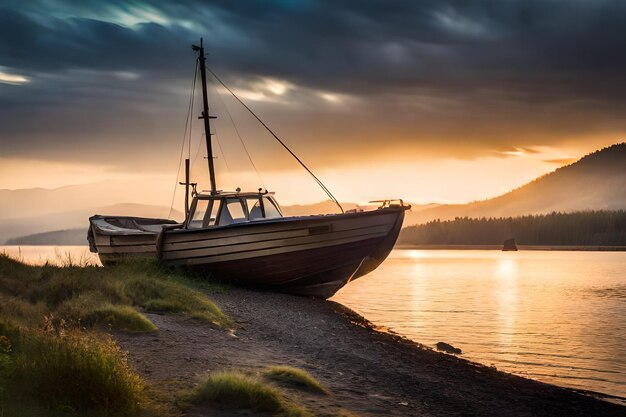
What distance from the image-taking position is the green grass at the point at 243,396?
328 inches

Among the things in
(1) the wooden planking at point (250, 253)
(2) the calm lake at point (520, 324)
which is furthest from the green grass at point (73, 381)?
(1) the wooden planking at point (250, 253)

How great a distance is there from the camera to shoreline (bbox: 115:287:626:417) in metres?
9.71

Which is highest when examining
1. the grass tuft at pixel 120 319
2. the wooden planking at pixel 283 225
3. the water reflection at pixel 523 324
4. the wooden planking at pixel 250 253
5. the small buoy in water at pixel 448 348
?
the wooden planking at pixel 283 225

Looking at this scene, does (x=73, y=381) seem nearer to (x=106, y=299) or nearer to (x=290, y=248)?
(x=106, y=299)

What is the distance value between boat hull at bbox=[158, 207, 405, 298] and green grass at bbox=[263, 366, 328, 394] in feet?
39.7

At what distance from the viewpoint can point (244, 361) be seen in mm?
11117

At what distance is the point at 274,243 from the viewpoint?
22.2 metres

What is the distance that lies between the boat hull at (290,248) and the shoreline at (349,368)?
5.17 meters

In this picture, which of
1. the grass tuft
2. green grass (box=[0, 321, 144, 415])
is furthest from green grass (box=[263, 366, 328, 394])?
the grass tuft

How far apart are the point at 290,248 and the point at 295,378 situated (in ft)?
41.8

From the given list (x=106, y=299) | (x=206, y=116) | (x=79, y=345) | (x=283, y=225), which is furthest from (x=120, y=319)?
(x=206, y=116)

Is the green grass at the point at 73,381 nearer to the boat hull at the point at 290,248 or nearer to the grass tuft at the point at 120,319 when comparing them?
the grass tuft at the point at 120,319

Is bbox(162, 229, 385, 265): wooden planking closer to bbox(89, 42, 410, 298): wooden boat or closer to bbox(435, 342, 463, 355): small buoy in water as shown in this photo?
bbox(89, 42, 410, 298): wooden boat

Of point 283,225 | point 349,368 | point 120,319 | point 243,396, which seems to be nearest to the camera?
point 243,396
